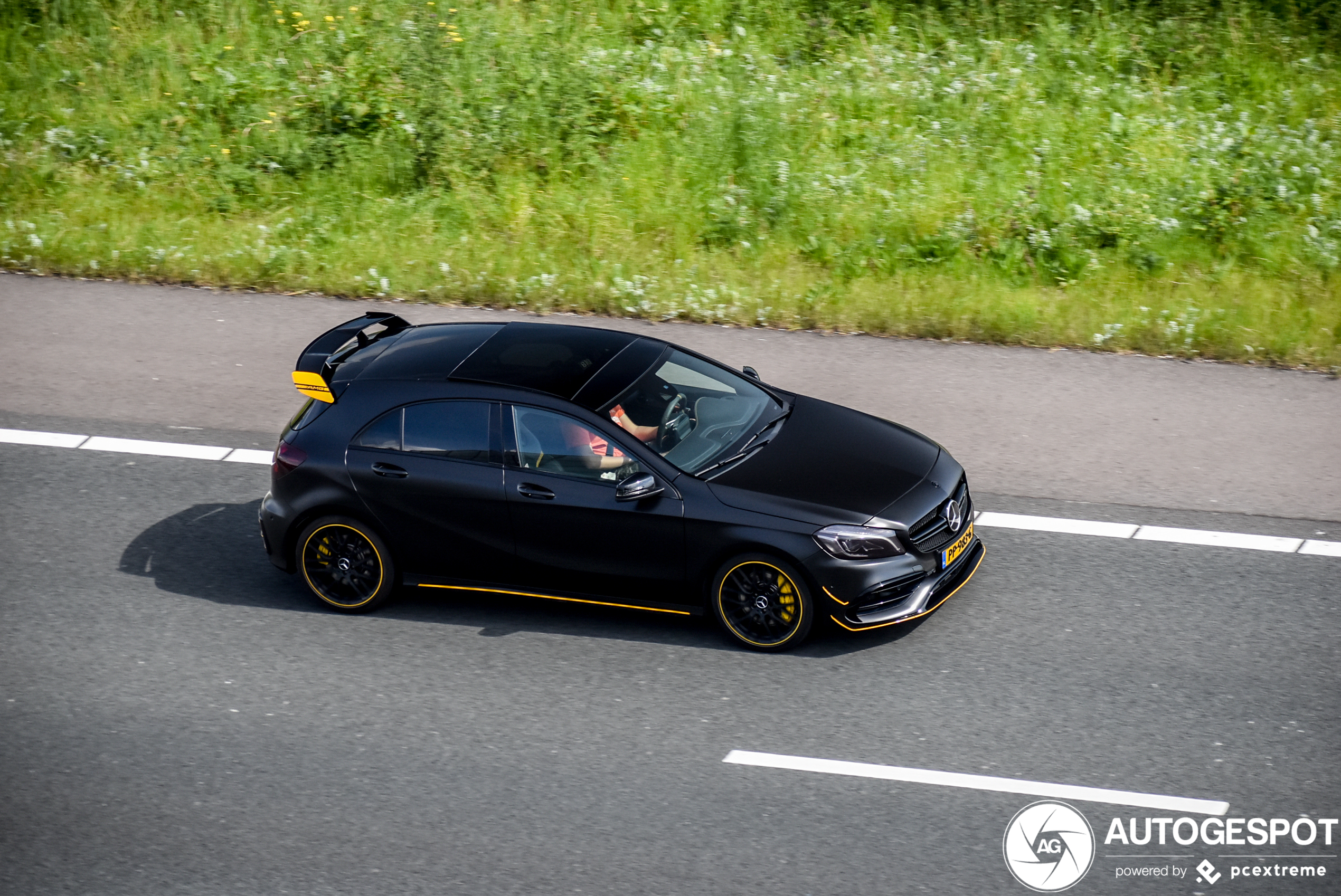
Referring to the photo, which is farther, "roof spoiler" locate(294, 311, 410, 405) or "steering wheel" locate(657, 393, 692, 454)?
"roof spoiler" locate(294, 311, 410, 405)

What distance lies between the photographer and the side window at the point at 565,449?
7605 millimetres

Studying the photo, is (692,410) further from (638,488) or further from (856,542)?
(856,542)

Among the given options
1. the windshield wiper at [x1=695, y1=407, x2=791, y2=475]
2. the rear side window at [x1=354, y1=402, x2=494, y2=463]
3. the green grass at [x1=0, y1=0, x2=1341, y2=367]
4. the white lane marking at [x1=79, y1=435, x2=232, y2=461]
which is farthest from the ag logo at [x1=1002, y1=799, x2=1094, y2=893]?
Result: the white lane marking at [x1=79, y1=435, x2=232, y2=461]

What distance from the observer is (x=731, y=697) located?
7.21 metres

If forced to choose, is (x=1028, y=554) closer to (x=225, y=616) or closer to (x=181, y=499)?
(x=225, y=616)

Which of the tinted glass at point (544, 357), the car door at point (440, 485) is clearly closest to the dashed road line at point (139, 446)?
the car door at point (440, 485)

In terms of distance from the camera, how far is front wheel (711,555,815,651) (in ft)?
24.4

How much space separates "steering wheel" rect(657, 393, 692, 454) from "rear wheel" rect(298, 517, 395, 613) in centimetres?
174

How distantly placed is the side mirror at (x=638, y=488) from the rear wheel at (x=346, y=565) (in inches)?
59.0

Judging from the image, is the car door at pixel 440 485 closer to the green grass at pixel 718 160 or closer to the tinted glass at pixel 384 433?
the tinted glass at pixel 384 433

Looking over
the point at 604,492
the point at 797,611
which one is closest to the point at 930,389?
the point at 797,611

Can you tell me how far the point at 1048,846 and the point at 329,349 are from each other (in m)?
5.08

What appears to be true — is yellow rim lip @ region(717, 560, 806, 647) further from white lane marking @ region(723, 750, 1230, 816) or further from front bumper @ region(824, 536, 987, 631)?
white lane marking @ region(723, 750, 1230, 816)

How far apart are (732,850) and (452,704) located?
186 centimetres
